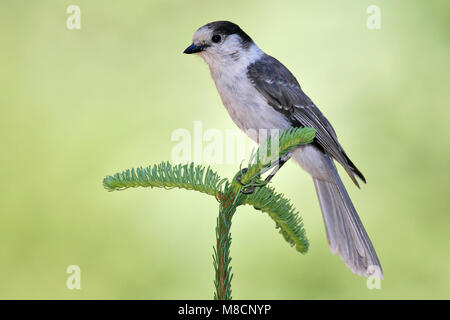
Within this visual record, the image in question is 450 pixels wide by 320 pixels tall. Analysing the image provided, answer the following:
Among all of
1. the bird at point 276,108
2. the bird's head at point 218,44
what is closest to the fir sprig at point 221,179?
the bird at point 276,108

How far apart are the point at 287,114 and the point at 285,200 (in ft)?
2.91

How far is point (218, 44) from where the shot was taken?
9.71 ft

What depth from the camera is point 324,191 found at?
2.95 metres

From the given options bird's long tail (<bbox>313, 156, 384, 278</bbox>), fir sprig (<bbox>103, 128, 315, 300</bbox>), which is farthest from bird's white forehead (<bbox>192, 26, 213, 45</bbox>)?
fir sprig (<bbox>103, 128, 315, 300</bbox>)

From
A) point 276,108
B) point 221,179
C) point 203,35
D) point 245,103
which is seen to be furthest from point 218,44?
point 221,179

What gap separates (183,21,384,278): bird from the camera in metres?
2.71

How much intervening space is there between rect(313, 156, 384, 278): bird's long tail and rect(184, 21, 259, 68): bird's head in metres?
0.84

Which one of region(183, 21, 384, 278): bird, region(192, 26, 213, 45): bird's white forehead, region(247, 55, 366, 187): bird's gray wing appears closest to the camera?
region(183, 21, 384, 278): bird

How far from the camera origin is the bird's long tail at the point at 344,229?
99.1 inches

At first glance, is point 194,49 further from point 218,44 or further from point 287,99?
point 287,99

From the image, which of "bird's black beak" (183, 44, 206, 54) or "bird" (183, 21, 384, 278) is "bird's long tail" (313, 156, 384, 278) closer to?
"bird" (183, 21, 384, 278)

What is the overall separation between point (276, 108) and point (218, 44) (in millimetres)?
536

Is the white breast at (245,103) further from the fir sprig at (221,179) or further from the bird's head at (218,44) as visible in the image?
the fir sprig at (221,179)
